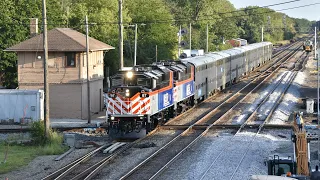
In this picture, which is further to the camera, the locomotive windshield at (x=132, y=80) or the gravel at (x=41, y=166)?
the locomotive windshield at (x=132, y=80)

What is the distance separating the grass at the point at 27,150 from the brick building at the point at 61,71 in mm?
8834

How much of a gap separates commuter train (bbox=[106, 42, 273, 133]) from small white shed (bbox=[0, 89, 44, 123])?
7775mm

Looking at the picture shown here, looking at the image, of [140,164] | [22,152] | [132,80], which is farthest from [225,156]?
[22,152]

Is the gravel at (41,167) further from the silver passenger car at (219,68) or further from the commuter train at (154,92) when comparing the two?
the silver passenger car at (219,68)

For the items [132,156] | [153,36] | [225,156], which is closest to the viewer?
[225,156]

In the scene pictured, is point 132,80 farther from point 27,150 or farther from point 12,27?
point 12,27

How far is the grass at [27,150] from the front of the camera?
21.7 m

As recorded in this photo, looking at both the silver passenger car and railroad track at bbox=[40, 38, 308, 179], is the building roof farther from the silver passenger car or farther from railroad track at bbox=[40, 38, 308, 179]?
railroad track at bbox=[40, 38, 308, 179]

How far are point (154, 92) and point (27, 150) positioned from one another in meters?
5.95

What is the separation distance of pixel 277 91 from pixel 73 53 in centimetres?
1862

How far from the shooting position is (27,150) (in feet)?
81.5

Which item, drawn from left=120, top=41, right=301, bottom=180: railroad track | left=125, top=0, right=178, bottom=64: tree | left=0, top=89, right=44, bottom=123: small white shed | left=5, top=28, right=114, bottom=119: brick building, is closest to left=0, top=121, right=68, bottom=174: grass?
left=120, top=41, right=301, bottom=180: railroad track

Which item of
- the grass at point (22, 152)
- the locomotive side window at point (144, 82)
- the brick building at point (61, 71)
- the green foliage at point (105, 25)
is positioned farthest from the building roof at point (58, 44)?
the locomotive side window at point (144, 82)

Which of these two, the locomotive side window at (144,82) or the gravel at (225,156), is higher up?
the locomotive side window at (144,82)
